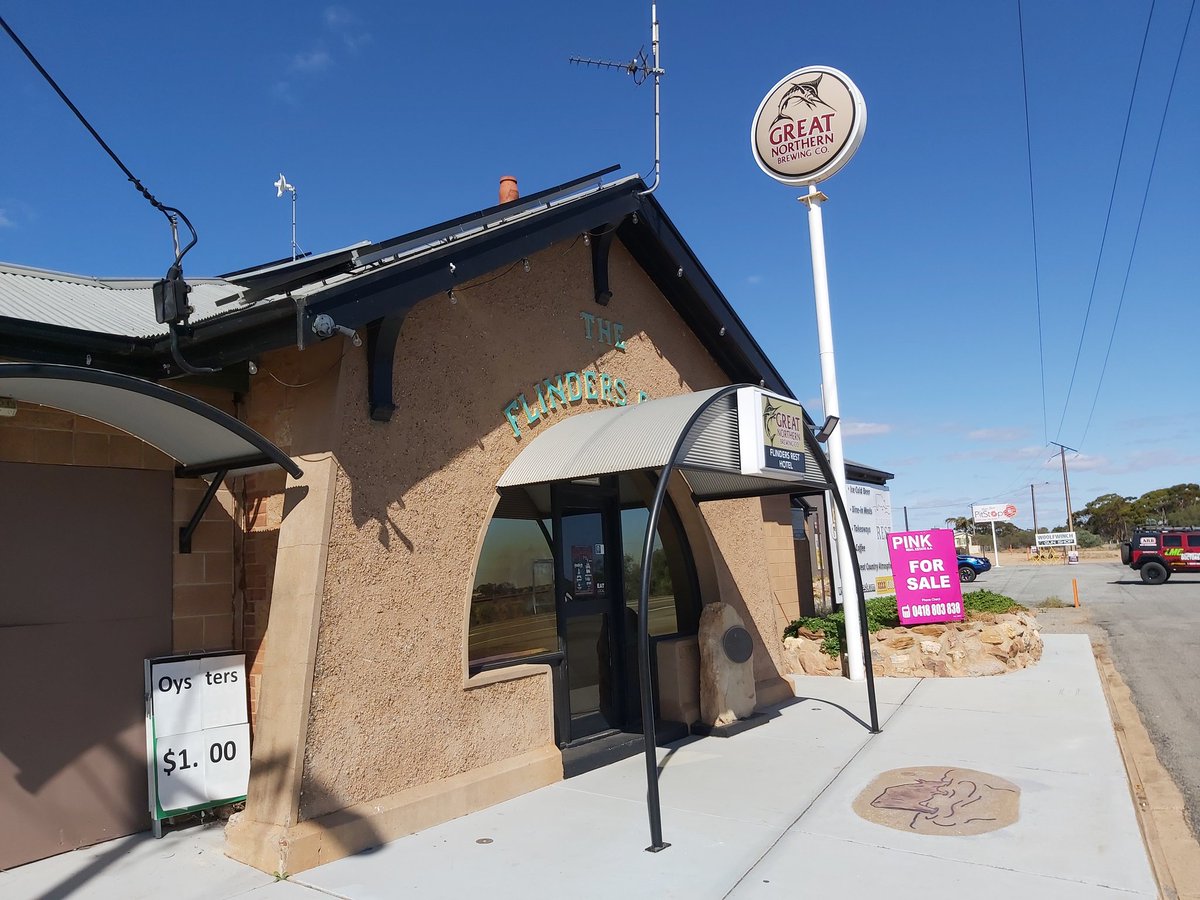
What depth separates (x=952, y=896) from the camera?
4.67 meters

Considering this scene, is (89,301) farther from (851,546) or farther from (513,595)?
(851,546)

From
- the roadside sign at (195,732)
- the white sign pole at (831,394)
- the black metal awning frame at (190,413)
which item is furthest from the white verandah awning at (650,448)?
the white sign pole at (831,394)

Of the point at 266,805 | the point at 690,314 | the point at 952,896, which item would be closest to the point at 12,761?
the point at 266,805

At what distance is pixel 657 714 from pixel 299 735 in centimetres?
459

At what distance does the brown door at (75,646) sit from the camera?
5332mm

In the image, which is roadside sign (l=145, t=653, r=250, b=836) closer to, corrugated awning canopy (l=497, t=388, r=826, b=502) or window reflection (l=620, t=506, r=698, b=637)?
corrugated awning canopy (l=497, t=388, r=826, b=502)

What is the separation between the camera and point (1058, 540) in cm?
6147

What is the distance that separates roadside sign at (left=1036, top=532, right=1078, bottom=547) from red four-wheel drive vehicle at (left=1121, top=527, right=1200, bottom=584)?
1075 inches

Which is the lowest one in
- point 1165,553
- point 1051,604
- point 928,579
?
point 1051,604

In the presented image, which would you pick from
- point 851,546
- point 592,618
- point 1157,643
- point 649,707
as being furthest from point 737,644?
point 1157,643

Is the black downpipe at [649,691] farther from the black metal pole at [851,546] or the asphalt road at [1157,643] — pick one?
the asphalt road at [1157,643]

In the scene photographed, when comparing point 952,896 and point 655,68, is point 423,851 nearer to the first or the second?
point 952,896

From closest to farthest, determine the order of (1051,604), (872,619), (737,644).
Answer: (737,644) → (872,619) → (1051,604)

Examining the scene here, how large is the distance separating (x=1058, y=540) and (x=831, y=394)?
58772 mm
